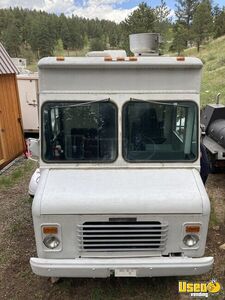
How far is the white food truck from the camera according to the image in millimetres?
4129

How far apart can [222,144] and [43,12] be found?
472ft

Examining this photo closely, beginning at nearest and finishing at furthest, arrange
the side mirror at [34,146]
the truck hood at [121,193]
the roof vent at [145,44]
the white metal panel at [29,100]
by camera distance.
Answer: the truck hood at [121,193]
the side mirror at [34,146]
the roof vent at [145,44]
the white metal panel at [29,100]

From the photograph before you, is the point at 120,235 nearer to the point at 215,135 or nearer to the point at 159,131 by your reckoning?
the point at 159,131

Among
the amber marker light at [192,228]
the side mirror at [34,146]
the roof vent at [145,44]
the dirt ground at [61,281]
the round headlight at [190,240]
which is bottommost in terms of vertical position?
the dirt ground at [61,281]

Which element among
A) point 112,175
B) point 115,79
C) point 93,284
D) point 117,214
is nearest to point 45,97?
point 115,79

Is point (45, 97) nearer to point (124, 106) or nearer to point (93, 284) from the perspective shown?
point (124, 106)

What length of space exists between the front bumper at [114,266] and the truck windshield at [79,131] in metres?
1.48

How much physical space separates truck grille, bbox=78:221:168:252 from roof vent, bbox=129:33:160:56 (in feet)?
11.0

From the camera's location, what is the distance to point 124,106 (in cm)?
483

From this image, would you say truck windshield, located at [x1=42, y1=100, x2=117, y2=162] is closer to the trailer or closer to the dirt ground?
the dirt ground

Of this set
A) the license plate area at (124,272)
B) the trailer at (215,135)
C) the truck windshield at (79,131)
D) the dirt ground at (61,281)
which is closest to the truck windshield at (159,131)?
the truck windshield at (79,131)

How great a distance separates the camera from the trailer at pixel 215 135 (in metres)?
8.73

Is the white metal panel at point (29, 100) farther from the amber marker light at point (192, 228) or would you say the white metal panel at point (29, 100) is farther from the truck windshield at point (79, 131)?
the amber marker light at point (192, 228)

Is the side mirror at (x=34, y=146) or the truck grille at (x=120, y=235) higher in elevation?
the side mirror at (x=34, y=146)
